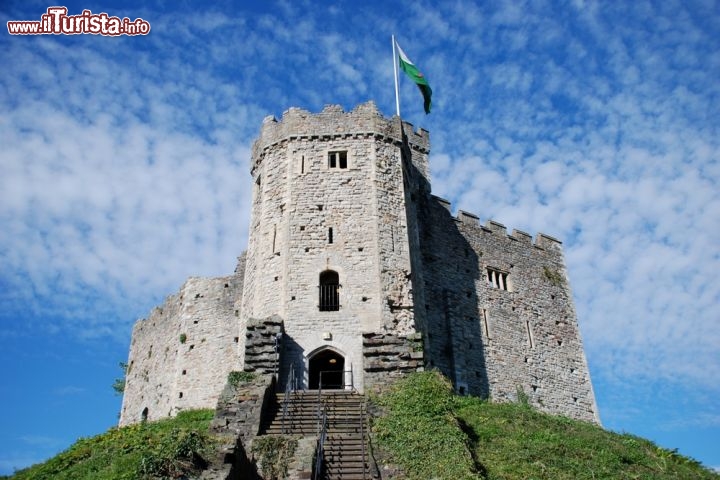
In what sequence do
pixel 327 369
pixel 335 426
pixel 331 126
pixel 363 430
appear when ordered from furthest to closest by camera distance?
pixel 331 126, pixel 327 369, pixel 335 426, pixel 363 430

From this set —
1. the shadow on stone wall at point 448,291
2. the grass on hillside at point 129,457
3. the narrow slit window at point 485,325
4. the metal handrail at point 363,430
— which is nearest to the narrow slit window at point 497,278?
the shadow on stone wall at point 448,291

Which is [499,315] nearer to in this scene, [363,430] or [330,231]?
[330,231]

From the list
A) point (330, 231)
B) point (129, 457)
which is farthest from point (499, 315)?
point (129, 457)

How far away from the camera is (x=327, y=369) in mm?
21469

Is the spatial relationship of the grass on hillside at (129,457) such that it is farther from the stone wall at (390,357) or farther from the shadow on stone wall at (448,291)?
the shadow on stone wall at (448,291)

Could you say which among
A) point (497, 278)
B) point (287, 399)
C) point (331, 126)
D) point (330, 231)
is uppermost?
point (331, 126)

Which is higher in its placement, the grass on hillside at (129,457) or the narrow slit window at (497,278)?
the narrow slit window at (497,278)

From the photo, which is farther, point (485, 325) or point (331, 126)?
point (485, 325)

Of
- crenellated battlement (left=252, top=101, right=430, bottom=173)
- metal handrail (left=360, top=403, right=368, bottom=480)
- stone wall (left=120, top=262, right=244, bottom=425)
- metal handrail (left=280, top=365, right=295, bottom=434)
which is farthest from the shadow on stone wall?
metal handrail (left=360, top=403, right=368, bottom=480)

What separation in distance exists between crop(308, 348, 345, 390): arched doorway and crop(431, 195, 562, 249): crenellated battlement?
11.6 metres

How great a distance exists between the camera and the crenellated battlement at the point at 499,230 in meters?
31.0

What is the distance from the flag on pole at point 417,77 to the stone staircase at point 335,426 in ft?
51.7

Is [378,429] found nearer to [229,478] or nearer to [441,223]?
[229,478]

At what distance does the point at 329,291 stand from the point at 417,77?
40.3ft
